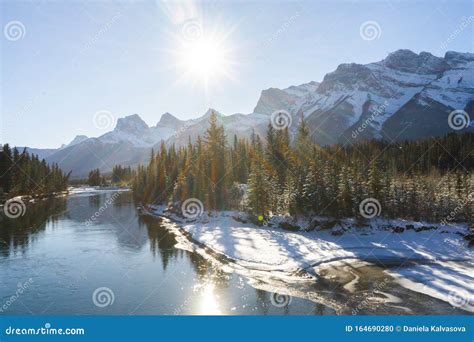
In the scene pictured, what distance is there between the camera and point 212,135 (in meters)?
67.0

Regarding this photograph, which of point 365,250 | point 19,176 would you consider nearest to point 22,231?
point 365,250

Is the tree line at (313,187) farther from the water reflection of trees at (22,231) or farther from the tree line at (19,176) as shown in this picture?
the tree line at (19,176)

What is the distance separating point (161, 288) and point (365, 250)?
1933 centimetres

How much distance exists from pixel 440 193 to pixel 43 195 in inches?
4295

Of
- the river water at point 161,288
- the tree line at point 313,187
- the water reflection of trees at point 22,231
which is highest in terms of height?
the tree line at point 313,187

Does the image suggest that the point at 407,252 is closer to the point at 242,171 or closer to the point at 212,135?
the point at 212,135

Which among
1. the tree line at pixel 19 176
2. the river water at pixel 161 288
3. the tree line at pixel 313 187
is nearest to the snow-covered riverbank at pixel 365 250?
the river water at pixel 161 288

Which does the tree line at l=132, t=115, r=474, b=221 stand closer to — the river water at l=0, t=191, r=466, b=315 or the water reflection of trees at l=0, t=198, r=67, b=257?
the river water at l=0, t=191, r=466, b=315

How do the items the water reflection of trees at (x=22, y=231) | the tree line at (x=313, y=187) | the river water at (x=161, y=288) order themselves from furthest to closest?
the tree line at (x=313, y=187)
the water reflection of trees at (x=22, y=231)
the river water at (x=161, y=288)

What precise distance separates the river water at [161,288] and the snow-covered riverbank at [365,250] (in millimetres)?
1822

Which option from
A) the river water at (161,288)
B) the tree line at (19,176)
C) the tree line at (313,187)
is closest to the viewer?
the river water at (161,288)

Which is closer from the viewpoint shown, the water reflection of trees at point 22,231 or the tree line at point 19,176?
the water reflection of trees at point 22,231

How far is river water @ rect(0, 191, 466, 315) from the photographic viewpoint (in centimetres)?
1942

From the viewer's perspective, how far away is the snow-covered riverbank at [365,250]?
23641 millimetres
